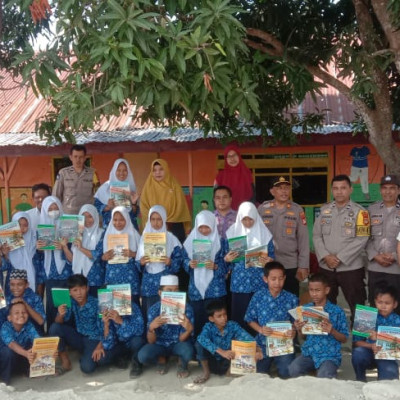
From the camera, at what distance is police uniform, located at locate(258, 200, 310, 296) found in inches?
185

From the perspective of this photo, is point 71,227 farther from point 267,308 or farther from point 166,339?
point 267,308

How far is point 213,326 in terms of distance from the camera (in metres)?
4.25

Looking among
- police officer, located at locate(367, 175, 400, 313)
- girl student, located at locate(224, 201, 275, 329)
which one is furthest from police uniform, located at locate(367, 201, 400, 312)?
girl student, located at locate(224, 201, 275, 329)

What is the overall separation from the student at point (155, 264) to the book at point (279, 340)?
106 cm

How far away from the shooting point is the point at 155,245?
14.7 ft

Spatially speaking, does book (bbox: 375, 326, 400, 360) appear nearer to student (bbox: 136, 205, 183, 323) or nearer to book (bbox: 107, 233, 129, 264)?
student (bbox: 136, 205, 183, 323)

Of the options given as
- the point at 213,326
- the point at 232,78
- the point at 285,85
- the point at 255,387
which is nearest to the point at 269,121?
the point at 285,85

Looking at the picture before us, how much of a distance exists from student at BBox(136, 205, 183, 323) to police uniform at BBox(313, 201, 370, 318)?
4.24ft

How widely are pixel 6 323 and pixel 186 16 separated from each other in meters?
2.87

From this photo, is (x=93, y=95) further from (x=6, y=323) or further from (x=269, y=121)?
(x=269, y=121)

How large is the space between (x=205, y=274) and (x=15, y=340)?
1679 millimetres

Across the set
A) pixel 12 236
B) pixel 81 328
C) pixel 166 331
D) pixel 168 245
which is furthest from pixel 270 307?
pixel 12 236

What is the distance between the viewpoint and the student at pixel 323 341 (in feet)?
12.7

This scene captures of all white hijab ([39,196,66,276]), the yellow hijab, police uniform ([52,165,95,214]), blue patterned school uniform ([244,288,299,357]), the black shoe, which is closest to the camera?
blue patterned school uniform ([244,288,299,357])
